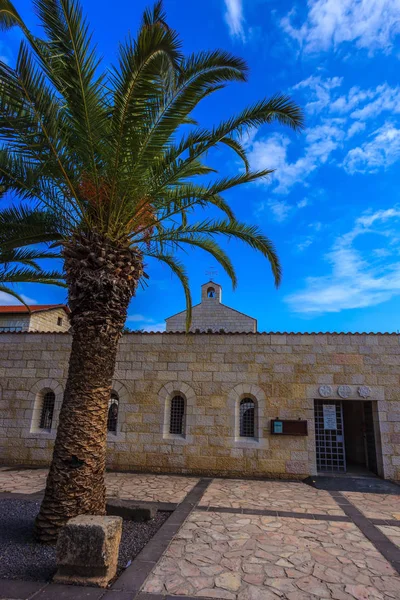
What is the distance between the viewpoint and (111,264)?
187 inches

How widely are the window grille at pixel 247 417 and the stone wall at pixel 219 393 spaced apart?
0.26m

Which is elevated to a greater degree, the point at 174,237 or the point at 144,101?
the point at 144,101

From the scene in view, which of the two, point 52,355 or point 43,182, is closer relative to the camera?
point 43,182

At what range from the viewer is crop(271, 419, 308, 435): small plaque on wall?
27.5 feet

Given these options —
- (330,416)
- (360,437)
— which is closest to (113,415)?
(330,416)

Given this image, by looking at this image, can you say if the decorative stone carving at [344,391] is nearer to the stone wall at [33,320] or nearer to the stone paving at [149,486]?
the stone paving at [149,486]

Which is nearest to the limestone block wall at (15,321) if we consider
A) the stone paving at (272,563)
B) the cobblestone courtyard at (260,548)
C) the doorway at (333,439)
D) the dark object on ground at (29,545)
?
the cobblestone courtyard at (260,548)

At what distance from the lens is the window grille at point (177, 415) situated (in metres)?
9.08

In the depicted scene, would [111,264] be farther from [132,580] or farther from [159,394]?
[159,394]

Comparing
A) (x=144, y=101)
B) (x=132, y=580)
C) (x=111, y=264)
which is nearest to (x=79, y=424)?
(x=132, y=580)

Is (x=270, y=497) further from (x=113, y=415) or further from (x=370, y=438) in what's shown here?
(x=113, y=415)

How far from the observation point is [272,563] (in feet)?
12.7

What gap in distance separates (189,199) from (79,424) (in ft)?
12.4

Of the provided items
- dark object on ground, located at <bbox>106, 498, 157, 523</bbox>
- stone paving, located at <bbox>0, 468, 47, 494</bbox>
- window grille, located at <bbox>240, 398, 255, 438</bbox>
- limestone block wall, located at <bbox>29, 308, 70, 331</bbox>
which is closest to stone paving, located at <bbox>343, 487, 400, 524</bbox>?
window grille, located at <bbox>240, 398, 255, 438</bbox>
